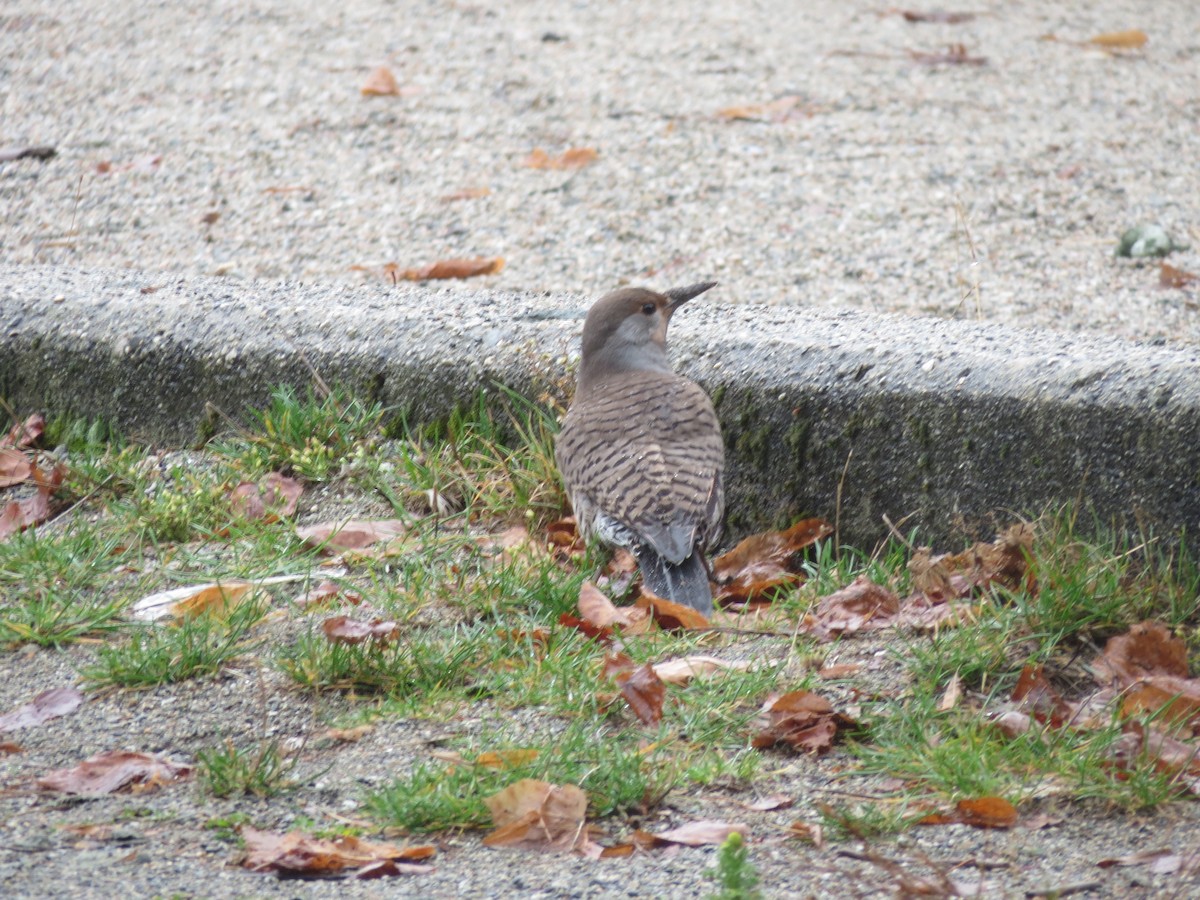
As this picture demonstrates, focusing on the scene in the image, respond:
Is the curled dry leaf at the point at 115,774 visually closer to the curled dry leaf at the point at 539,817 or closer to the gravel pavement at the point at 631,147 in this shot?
the curled dry leaf at the point at 539,817

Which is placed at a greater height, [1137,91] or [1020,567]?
[1137,91]

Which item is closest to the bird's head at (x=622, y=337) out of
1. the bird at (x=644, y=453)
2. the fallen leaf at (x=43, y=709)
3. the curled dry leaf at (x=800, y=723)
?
the bird at (x=644, y=453)

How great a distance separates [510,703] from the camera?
3547 mm

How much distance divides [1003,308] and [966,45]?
13.8 ft

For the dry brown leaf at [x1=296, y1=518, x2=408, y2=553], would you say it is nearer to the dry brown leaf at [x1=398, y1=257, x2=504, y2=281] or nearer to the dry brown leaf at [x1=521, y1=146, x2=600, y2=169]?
the dry brown leaf at [x1=398, y1=257, x2=504, y2=281]

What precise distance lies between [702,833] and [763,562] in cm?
152

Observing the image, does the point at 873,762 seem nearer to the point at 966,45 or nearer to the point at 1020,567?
the point at 1020,567

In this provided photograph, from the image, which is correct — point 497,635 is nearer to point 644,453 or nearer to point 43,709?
point 644,453

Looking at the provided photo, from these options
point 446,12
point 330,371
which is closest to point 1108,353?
point 330,371

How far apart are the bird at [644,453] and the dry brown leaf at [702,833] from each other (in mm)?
1014

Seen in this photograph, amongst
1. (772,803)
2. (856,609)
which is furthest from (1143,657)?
(772,803)

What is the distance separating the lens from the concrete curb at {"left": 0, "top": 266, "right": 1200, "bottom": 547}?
12.9 ft

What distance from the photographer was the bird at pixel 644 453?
4.08 meters

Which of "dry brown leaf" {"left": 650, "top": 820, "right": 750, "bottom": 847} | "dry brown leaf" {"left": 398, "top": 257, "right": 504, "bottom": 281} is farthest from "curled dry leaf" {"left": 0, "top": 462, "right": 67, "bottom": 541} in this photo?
"dry brown leaf" {"left": 650, "top": 820, "right": 750, "bottom": 847}
